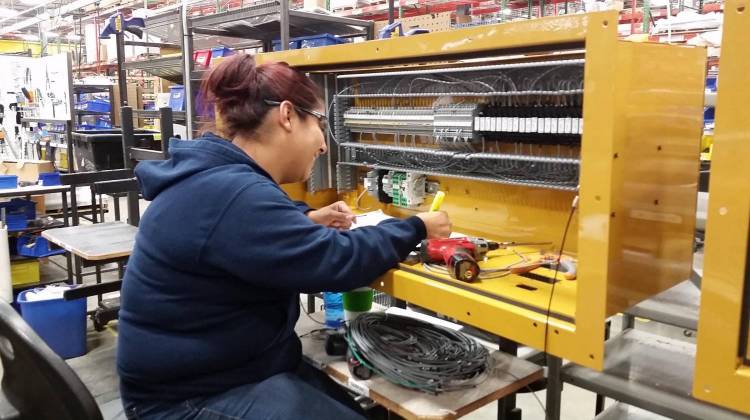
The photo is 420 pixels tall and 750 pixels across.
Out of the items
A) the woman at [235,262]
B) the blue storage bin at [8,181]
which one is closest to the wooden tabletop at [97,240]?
the blue storage bin at [8,181]

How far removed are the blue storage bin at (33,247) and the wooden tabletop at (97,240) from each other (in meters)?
0.99

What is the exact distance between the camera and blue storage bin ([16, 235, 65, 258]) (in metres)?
3.80

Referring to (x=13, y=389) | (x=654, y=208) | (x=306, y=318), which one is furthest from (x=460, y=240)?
(x=13, y=389)

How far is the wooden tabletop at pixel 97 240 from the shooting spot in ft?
8.32

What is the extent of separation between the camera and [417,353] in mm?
1323

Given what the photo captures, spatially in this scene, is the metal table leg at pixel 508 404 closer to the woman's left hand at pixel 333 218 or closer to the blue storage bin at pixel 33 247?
the woman's left hand at pixel 333 218

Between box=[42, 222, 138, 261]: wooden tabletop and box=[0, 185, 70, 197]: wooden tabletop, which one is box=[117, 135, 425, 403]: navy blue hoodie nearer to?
box=[42, 222, 138, 261]: wooden tabletop

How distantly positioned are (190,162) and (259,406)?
0.52 metres

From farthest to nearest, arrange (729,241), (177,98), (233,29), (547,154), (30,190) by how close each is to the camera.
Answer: (177,98) → (30,190) → (233,29) → (547,154) → (729,241)

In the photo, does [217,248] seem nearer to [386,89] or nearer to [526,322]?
[526,322]

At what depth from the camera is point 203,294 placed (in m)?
1.17

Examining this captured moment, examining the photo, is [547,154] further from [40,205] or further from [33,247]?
[40,205]

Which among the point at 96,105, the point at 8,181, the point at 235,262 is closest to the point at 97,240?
the point at 8,181

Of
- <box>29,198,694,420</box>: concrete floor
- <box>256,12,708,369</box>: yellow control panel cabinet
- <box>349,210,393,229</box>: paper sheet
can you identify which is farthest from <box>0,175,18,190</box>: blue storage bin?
<box>349,210,393,229</box>: paper sheet
